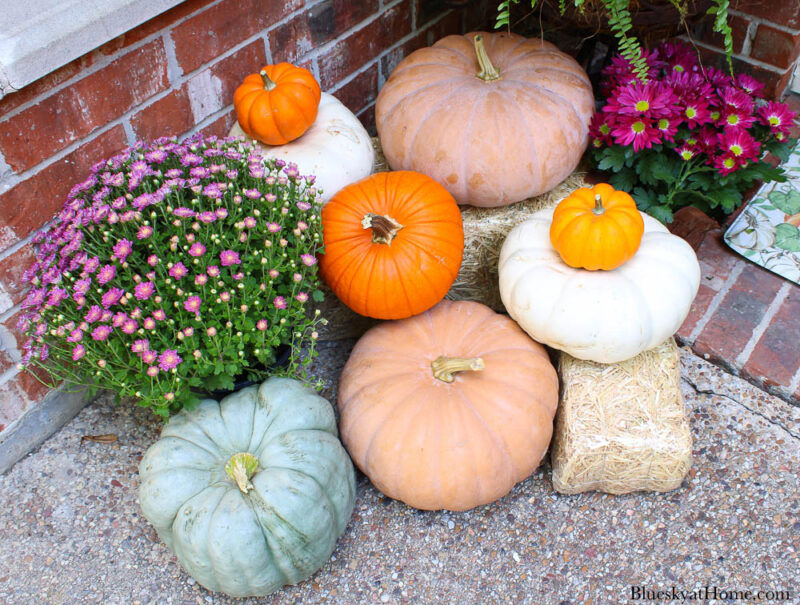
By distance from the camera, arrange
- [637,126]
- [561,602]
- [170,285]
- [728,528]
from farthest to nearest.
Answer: [637,126], [728,528], [561,602], [170,285]

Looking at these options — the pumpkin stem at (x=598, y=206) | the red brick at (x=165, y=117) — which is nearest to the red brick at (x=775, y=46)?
the pumpkin stem at (x=598, y=206)

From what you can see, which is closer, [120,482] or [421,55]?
[120,482]

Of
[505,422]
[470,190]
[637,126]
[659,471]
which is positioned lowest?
[659,471]

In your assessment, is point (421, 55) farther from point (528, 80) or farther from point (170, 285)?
point (170, 285)

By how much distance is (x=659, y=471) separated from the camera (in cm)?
190

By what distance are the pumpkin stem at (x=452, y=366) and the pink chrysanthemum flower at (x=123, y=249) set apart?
0.85 m

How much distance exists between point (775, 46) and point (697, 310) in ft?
3.38

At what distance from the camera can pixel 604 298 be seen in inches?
72.2

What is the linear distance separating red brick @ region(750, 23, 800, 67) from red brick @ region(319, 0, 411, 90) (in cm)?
130

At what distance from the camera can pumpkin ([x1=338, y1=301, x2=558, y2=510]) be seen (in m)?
1.81

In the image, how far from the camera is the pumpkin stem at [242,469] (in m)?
1.61

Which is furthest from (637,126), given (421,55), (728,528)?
(728,528)

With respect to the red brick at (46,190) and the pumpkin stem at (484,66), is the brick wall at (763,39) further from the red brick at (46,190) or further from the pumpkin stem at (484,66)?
the red brick at (46,190)

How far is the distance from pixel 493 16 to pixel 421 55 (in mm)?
759
